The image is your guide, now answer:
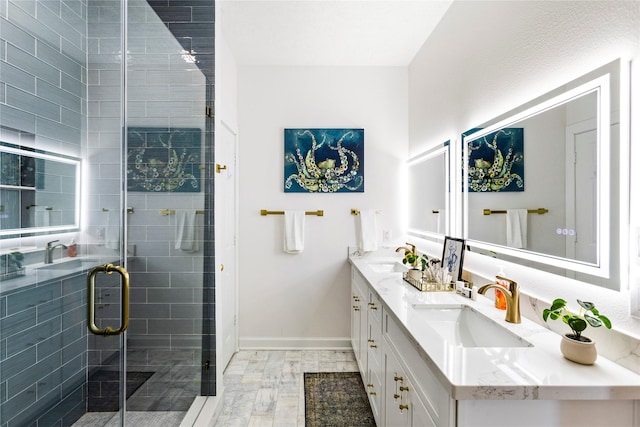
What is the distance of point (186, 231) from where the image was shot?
201cm

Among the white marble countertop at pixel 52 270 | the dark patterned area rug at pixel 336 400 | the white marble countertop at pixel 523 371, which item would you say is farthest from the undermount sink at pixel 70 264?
the dark patterned area rug at pixel 336 400

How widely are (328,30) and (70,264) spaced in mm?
2286

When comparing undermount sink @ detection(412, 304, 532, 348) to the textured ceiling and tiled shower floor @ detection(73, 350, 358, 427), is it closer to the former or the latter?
tiled shower floor @ detection(73, 350, 358, 427)

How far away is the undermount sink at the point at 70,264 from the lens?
48.9 inches

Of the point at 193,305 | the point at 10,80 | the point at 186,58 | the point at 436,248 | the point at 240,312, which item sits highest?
the point at 186,58

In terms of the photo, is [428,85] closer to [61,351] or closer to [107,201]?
[107,201]

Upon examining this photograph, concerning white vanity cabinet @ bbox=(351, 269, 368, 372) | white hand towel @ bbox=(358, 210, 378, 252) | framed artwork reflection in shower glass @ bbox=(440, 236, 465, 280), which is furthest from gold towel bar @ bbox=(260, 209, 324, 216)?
framed artwork reflection in shower glass @ bbox=(440, 236, 465, 280)

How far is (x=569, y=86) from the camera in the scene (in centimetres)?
123

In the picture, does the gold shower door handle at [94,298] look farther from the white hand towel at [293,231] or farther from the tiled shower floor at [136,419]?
the white hand towel at [293,231]

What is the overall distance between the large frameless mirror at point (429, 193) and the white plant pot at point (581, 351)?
131 cm

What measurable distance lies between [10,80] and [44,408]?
1.20 metres

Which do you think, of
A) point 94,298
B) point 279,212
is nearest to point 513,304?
point 94,298

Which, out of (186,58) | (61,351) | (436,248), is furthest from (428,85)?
(61,351)

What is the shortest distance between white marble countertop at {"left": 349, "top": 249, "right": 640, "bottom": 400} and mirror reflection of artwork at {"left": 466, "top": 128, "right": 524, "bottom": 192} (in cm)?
67
